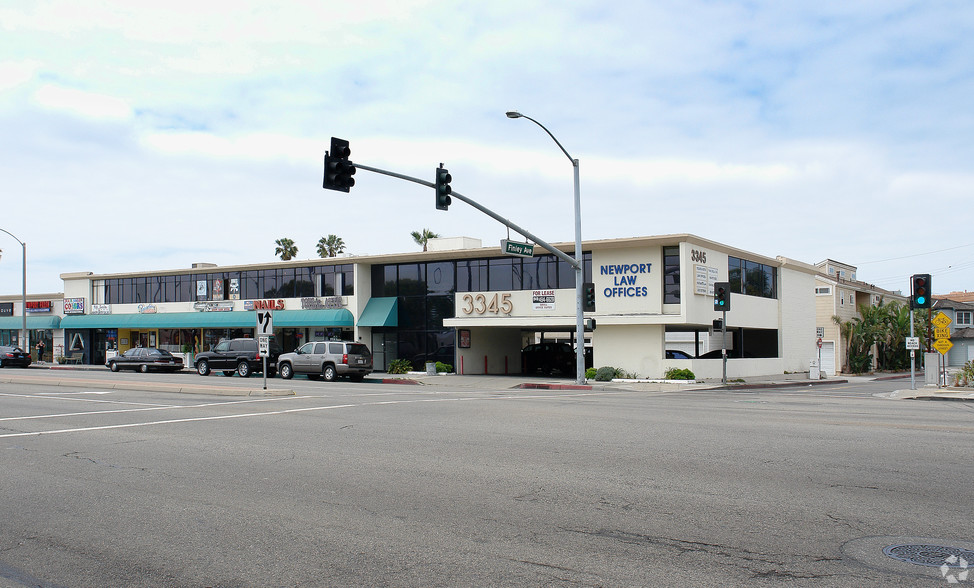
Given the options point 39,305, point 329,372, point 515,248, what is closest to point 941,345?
point 515,248

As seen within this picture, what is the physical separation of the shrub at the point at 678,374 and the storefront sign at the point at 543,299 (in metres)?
6.21

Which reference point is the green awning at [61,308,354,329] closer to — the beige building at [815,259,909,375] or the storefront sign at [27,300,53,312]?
the storefront sign at [27,300,53,312]

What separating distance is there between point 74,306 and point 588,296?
1620 inches

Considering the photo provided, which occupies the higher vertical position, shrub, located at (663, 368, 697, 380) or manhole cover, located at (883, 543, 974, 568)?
manhole cover, located at (883, 543, 974, 568)

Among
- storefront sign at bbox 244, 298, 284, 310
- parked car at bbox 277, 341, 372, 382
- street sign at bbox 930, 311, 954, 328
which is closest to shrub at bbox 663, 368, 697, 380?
street sign at bbox 930, 311, 954, 328

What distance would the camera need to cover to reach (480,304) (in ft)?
121

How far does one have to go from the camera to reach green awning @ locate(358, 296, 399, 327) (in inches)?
1569

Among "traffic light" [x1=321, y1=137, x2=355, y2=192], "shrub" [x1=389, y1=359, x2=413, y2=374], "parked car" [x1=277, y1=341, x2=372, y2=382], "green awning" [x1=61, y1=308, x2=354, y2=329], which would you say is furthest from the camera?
"green awning" [x1=61, y1=308, x2=354, y2=329]

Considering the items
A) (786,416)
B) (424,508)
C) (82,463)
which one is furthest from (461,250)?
(424,508)

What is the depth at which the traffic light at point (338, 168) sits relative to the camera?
17.9m

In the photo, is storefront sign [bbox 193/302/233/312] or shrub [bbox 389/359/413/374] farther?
storefront sign [bbox 193/302/233/312]

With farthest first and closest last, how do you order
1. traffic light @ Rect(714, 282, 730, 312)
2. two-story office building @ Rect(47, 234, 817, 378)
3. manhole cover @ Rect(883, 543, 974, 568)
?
two-story office building @ Rect(47, 234, 817, 378)
traffic light @ Rect(714, 282, 730, 312)
manhole cover @ Rect(883, 543, 974, 568)

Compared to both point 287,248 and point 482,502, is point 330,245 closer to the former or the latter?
point 287,248

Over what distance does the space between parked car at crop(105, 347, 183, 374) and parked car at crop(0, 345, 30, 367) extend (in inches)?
445
